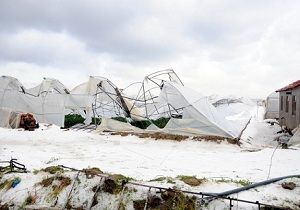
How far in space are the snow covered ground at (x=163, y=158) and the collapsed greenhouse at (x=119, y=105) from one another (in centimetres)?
171

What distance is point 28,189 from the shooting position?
20.1 ft

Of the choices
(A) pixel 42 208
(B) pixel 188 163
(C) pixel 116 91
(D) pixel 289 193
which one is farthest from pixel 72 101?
(D) pixel 289 193

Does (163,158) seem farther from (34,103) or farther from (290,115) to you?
(34,103)

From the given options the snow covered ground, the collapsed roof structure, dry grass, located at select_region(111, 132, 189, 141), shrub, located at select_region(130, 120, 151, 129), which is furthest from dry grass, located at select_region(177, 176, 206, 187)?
the collapsed roof structure

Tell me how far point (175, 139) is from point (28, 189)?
7262 mm

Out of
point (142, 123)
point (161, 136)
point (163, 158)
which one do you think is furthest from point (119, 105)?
point (163, 158)

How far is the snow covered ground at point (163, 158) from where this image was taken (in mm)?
6410

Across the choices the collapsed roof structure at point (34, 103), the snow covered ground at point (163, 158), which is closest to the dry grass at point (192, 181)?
the snow covered ground at point (163, 158)

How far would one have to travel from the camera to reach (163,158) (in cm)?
919

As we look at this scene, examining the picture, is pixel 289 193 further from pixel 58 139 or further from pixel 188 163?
pixel 58 139

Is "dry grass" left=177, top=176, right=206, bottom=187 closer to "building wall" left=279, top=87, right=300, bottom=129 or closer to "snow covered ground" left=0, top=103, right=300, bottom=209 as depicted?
"snow covered ground" left=0, top=103, right=300, bottom=209

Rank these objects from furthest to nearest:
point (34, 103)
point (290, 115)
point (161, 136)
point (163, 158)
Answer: point (34, 103)
point (290, 115)
point (161, 136)
point (163, 158)

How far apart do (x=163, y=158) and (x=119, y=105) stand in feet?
36.8

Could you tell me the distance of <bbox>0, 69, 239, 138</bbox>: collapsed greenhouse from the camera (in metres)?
14.1
